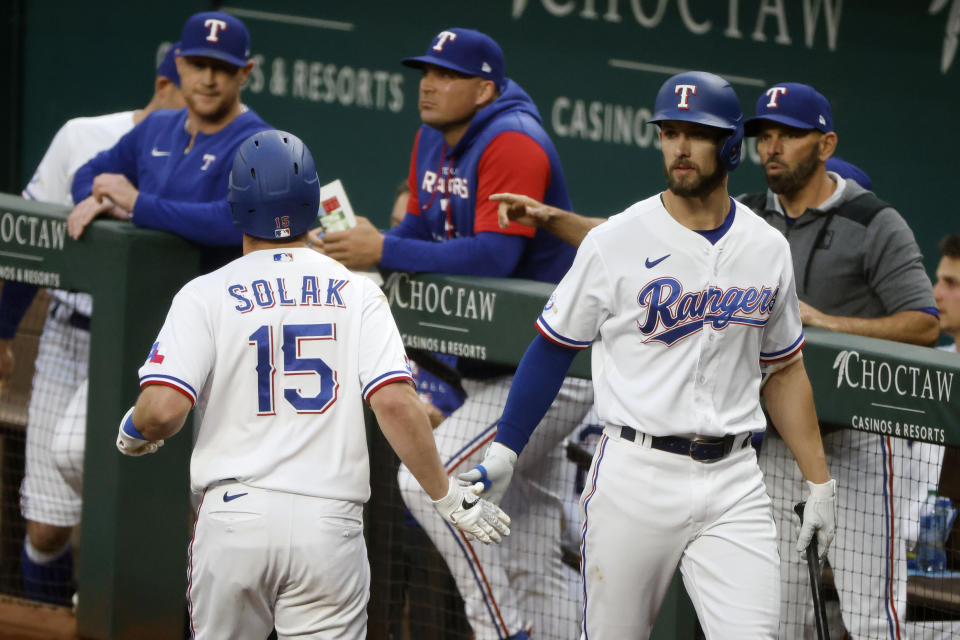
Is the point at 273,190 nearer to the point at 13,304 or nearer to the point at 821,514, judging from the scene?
the point at 821,514

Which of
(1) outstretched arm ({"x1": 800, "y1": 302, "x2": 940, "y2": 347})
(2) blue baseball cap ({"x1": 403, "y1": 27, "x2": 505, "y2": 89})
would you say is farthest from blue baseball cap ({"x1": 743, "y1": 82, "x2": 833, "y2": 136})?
(2) blue baseball cap ({"x1": 403, "y1": 27, "x2": 505, "y2": 89})

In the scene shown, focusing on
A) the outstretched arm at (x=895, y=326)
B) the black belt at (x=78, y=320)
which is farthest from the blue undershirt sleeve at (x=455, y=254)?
the black belt at (x=78, y=320)

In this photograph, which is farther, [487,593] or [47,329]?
[47,329]

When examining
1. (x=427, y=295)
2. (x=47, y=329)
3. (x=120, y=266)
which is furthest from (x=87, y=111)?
(x=427, y=295)

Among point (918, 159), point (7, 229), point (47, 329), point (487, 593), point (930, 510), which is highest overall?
point (918, 159)

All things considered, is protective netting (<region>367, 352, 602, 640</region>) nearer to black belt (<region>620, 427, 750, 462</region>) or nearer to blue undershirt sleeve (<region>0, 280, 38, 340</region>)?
black belt (<region>620, 427, 750, 462</region>)

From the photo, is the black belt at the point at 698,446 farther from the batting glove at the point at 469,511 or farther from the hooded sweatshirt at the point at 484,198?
the hooded sweatshirt at the point at 484,198

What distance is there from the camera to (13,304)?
5352mm

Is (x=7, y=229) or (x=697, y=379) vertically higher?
(x=7, y=229)

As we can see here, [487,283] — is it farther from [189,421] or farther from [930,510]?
[930,510]

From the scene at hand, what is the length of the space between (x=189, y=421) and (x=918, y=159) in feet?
11.3

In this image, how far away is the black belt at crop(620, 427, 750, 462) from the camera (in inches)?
138

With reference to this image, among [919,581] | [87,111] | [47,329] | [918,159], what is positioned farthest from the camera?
[87,111]

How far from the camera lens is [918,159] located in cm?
636
